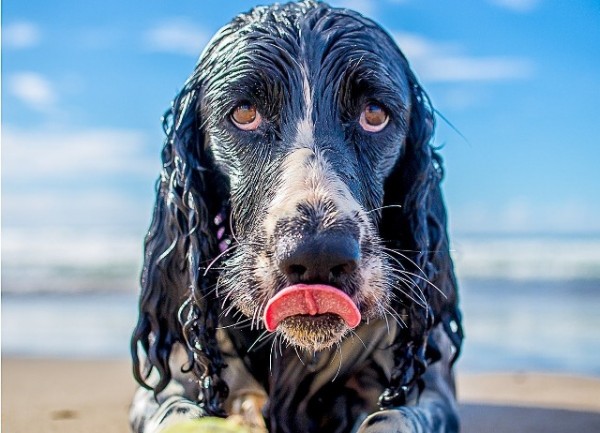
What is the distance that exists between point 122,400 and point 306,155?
116 inches

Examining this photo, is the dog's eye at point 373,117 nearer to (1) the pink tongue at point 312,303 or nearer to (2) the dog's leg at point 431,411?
(1) the pink tongue at point 312,303

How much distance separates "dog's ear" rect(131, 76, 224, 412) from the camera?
11.2 ft

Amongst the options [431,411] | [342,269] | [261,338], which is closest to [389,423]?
[431,411]

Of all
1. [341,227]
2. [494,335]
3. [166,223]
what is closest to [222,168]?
[166,223]

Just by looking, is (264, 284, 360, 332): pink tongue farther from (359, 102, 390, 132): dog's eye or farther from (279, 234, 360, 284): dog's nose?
(359, 102, 390, 132): dog's eye

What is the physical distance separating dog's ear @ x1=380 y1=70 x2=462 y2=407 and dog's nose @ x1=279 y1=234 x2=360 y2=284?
0.63 meters

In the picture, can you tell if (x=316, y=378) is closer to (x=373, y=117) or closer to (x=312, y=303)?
(x=312, y=303)

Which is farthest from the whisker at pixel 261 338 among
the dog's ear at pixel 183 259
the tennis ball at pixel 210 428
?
the tennis ball at pixel 210 428

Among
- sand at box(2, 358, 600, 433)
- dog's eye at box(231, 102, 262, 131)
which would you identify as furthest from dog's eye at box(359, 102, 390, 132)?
sand at box(2, 358, 600, 433)

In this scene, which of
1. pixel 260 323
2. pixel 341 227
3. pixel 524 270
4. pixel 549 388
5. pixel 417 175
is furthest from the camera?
pixel 524 270

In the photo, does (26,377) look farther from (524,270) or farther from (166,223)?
(524,270)

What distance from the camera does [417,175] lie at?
3609 mm

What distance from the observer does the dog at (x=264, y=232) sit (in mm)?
3203

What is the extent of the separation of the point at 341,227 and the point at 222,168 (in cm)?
86
